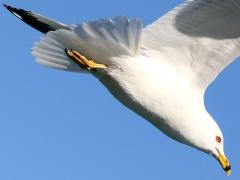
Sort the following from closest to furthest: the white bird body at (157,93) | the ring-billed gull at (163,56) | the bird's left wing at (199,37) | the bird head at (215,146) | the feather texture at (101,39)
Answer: the feather texture at (101,39)
the ring-billed gull at (163,56)
the white bird body at (157,93)
the bird's left wing at (199,37)
the bird head at (215,146)

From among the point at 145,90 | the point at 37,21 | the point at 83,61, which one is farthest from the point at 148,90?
the point at 37,21

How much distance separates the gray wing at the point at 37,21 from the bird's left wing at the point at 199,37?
866mm

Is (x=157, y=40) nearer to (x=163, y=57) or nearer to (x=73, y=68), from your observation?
(x=163, y=57)

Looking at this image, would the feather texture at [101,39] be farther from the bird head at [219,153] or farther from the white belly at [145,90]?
the bird head at [219,153]

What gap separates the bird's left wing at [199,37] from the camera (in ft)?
27.5

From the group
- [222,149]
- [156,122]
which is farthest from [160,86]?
[222,149]

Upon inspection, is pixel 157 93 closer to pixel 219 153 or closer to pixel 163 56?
pixel 163 56

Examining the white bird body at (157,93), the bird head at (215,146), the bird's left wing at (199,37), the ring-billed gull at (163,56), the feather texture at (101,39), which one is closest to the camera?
the feather texture at (101,39)

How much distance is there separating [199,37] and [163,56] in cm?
40

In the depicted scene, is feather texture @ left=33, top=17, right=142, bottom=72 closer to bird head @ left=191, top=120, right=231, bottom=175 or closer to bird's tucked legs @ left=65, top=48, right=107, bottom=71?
bird's tucked legs @ left=65, top=48, right=107, bottom=71

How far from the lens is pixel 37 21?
8648mm

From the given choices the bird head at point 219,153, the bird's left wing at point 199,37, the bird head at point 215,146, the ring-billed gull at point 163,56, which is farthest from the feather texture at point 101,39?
the bird head at point 219,153

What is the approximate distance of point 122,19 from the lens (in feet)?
25.7

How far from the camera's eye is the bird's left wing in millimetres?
8367
